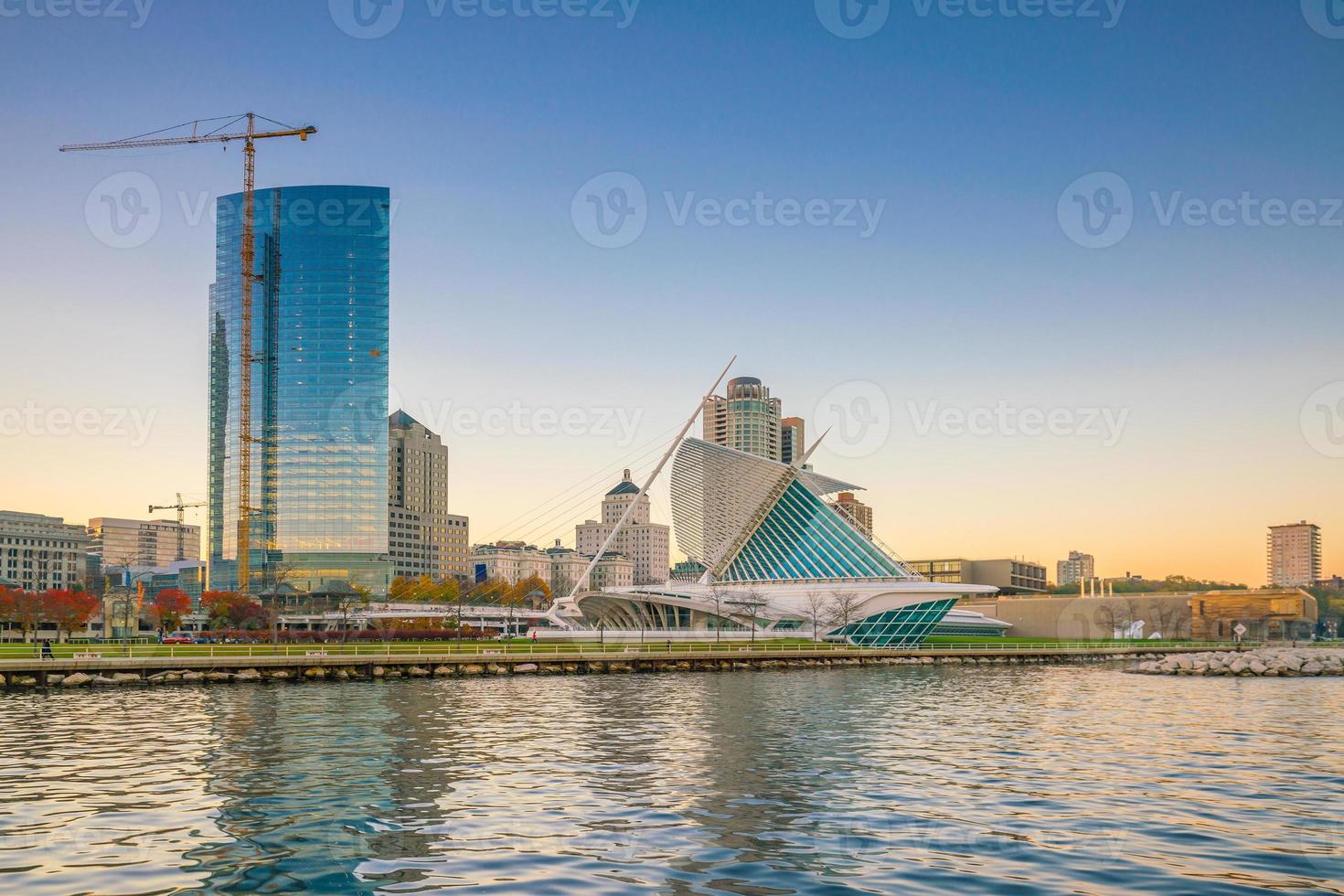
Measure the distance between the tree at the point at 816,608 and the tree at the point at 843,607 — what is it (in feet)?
2.94

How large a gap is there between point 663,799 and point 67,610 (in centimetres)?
12514

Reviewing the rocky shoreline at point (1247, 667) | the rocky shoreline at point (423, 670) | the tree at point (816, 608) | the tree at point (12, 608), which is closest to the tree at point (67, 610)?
the tree at point (12, 608)

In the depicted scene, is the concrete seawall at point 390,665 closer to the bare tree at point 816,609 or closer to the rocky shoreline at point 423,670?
the rocky shoreline at point 423,670

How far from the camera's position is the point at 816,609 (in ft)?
399

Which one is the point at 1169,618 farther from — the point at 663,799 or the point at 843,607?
the point at 663,799

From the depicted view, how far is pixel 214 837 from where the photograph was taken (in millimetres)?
21219

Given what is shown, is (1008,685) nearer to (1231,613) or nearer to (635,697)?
(635,697)

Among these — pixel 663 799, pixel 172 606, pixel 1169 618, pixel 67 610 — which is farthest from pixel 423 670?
pixel 1169 618

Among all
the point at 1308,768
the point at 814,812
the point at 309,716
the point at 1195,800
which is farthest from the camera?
the point at 309,716

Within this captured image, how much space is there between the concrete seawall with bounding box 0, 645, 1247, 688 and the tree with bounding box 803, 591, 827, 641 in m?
16.2

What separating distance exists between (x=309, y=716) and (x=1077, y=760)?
1105 inches

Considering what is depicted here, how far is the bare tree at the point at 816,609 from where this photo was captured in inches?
4749

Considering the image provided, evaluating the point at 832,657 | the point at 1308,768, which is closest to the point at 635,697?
the point at 1308,768

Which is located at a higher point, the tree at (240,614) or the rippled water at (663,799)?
the rippled water at (663,799)
